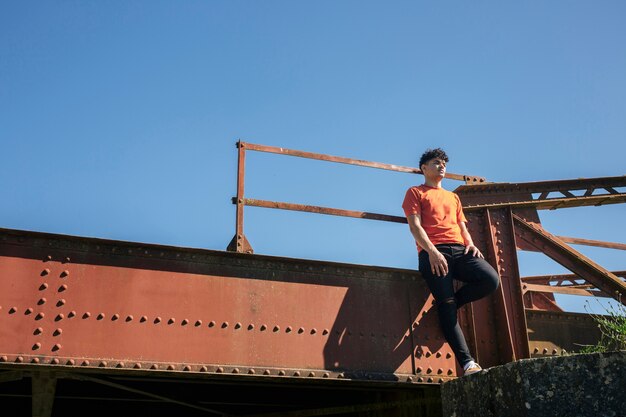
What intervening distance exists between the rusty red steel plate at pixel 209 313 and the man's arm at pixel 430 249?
773 millimetres

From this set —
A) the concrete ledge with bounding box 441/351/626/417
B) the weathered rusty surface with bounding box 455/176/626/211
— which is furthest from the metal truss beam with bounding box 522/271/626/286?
the concrete ledge with bounding box 441/351/626/417

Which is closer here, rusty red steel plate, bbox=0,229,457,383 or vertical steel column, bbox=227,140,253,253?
rusty red steel plate, bbox=0,229,457,383

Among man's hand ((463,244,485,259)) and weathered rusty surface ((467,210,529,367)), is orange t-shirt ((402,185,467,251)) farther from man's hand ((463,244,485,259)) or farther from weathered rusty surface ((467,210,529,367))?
weathered rusty surface ((467,210,529,367))

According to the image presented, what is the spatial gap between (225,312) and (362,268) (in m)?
1.49

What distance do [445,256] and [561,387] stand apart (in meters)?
2.21

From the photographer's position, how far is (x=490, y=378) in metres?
4.92

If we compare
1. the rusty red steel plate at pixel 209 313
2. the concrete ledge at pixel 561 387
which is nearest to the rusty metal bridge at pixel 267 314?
the rusty red steel plate at pixel 209 313

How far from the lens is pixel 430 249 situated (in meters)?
6.27

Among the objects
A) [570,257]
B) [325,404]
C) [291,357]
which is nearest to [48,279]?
[291,357]

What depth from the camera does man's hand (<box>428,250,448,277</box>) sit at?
626 centimetres

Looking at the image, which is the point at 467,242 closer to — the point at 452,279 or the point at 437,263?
the point at 452,279

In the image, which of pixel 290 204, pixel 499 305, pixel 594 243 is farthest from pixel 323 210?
pixel 594 243

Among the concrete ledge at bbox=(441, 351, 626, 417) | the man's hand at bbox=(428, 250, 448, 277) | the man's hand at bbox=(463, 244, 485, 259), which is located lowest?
the concrete ledge at bbox=(441, 351, 626, 417)

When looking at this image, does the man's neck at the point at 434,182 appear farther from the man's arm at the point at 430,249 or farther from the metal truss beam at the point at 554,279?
the metal truss beam at the point at 554,279
